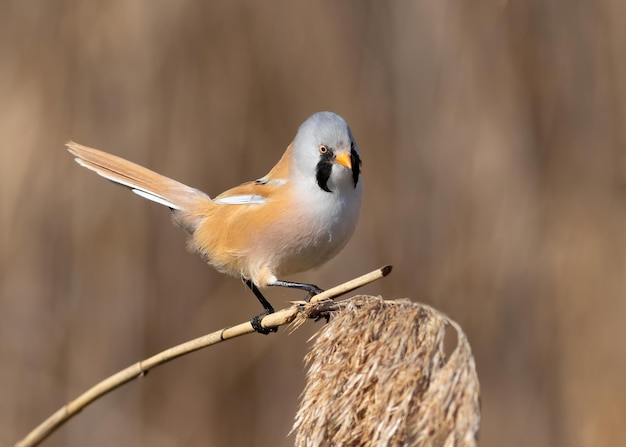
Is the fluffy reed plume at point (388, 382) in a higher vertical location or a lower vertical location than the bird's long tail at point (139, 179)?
lower

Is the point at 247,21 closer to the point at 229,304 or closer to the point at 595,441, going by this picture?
the point at 229,304

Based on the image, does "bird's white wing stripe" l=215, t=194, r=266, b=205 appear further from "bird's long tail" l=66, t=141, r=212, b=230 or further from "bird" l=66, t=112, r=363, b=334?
"bird's long tail" l=66, t=141, r=212, b=230

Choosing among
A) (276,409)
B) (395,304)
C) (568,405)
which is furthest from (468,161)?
(395,304)

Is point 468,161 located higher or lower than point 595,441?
higher

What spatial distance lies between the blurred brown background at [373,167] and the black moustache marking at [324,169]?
159 cm

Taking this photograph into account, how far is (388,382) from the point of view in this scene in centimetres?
133

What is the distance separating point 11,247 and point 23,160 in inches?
16.1

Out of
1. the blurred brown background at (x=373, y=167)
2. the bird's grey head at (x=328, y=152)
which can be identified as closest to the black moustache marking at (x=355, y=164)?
the bird's grey head at (x=328, y=152)

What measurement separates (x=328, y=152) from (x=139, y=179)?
72cm

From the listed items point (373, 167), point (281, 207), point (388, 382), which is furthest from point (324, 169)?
point (373, 167)

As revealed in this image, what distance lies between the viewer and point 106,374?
3.93 metres

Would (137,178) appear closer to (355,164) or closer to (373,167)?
(355,164)

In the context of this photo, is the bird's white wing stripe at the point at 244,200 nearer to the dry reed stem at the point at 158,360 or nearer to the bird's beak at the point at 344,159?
the bird's beak at the point at 344,159

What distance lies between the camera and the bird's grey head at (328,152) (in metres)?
2.15
